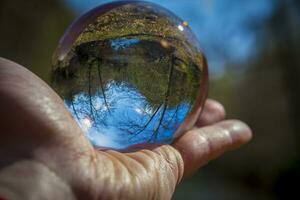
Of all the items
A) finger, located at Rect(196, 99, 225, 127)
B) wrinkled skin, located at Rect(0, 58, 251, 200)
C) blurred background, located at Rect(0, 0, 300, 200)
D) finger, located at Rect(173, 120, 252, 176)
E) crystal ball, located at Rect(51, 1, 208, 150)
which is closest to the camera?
wrinkled skin, located at Rect(0, 58, 251, 200)

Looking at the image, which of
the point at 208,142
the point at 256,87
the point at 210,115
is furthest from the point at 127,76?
the point at 256,87

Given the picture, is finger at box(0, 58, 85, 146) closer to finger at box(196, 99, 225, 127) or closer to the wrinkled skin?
the wrinkled skin

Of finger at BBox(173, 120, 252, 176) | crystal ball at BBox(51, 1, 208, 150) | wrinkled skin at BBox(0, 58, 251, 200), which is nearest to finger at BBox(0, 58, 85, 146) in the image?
wrinkled skin at BBox(0, 58, 251, 200)

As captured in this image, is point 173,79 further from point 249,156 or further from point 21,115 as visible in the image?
point 249,156

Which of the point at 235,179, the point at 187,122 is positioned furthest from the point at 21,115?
the point at 235,179

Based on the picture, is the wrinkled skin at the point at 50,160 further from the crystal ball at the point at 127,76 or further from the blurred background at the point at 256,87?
the blurred background at the point at 256,87
